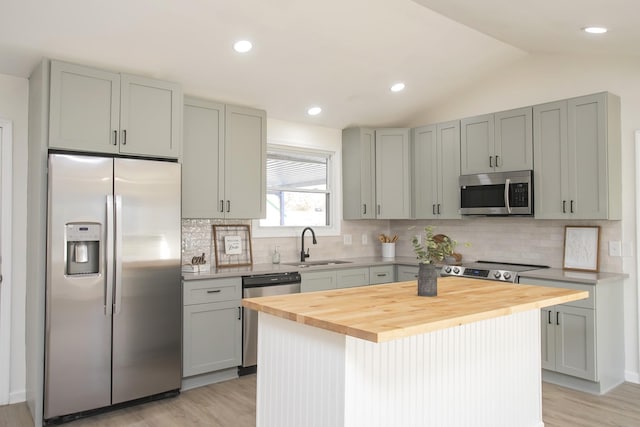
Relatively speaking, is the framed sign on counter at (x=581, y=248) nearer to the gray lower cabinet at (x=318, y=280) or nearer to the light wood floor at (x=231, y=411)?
the light wood floor at (x=231, y=411)

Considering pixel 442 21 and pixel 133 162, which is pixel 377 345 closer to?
pixel 133 162

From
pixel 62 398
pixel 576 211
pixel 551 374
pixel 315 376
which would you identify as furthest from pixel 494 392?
pixel 62 398

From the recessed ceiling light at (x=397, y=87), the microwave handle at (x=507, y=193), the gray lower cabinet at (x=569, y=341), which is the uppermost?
the recessed ceiling light at (x=397, y=87)

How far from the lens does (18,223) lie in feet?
11.8

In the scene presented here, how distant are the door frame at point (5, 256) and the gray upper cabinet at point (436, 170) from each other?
4035 mm

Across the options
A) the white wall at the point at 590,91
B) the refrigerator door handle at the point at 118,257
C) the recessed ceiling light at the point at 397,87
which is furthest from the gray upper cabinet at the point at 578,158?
the refrigerator door handle at the point at 118,257

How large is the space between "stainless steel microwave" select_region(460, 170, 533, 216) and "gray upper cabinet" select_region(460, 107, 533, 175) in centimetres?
9

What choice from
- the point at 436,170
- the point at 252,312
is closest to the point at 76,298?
the point at 252,312

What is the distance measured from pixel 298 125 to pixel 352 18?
181cm

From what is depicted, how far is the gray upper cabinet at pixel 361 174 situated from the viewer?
551cm

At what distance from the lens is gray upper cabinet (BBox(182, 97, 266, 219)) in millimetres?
4207

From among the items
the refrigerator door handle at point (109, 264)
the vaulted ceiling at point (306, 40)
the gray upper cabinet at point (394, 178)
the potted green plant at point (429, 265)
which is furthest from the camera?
the gray upper cabinet at point (394, 178)

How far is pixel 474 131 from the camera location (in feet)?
16.0

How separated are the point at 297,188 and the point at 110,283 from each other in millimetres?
2559
